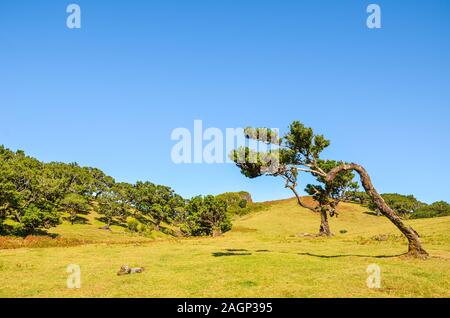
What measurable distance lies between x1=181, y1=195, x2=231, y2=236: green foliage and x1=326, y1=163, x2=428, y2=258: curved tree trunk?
6179cm

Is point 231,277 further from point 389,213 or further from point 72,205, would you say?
point 72,205

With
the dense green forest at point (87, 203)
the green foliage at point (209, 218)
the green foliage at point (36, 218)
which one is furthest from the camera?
the green foliage at point (209, 218)

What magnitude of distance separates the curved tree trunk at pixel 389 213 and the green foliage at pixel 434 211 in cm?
10077

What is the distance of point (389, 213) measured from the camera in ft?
88.6

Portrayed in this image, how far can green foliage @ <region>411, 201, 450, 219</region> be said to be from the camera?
112812 mm

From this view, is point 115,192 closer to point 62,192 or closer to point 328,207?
point 62,192

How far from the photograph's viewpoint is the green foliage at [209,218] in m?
87.1

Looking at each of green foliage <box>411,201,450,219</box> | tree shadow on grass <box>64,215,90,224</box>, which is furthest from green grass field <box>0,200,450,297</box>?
green foliage <box>411,201,450,219</box>

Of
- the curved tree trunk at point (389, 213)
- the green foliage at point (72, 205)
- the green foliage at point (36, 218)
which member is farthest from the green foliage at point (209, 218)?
the curved tree trunk at point (389, 213)

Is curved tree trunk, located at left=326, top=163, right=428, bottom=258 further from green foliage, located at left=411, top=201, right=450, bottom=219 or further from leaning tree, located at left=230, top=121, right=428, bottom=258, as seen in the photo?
green foliage, located at left=411, top=201, right=450, bottom=219

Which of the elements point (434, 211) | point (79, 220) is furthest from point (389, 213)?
point (434, 211)

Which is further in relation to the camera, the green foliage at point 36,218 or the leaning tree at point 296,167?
the green foliage at point 36,218

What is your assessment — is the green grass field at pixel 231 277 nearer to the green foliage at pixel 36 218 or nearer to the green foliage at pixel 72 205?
the green foliage at pixel 36 218
